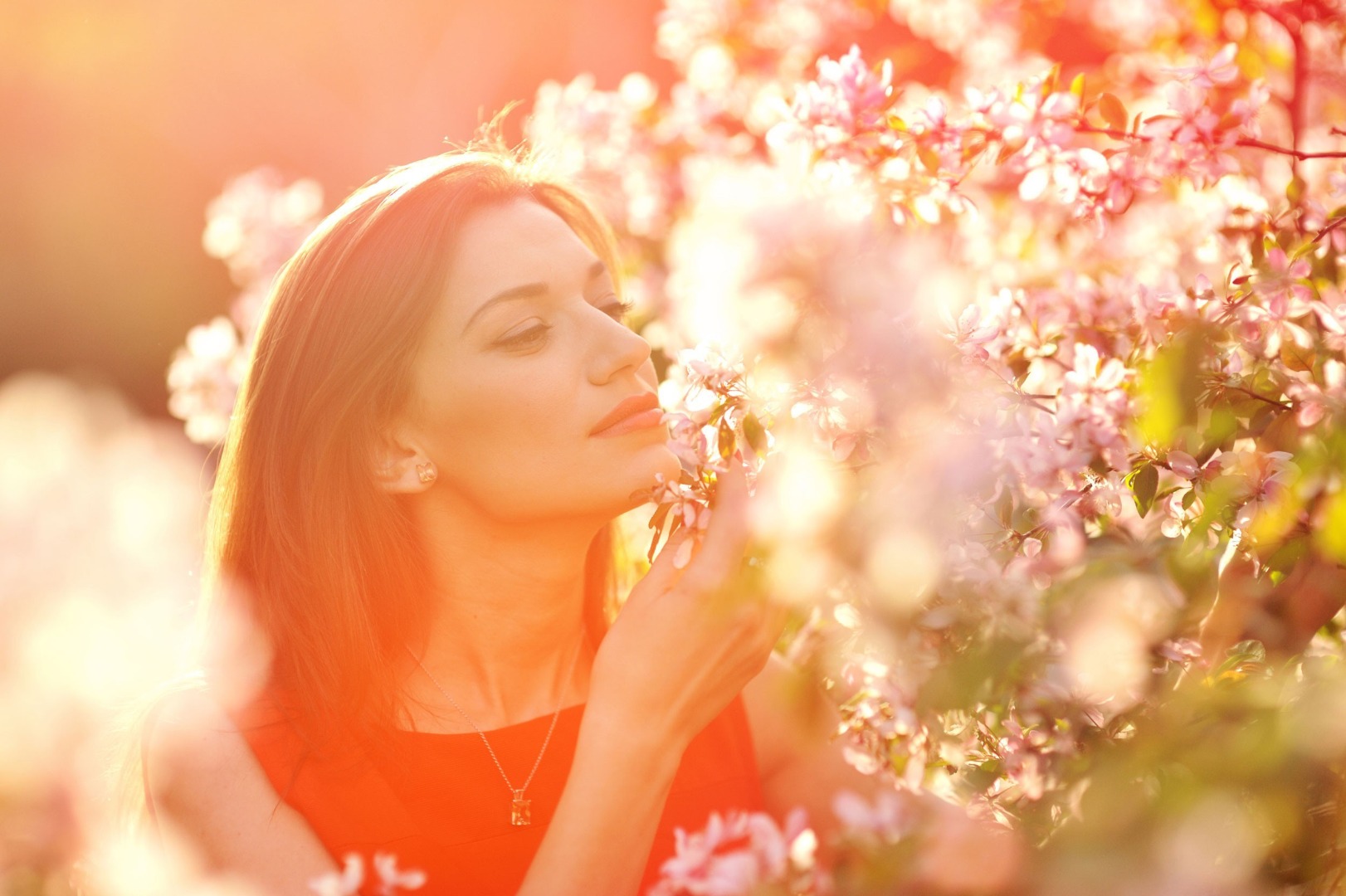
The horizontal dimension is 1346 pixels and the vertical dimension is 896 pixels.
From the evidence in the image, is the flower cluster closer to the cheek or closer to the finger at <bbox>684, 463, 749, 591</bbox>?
the finger at <bbox>684, 463, 749, 591</bbox>

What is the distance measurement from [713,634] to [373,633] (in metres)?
0.75

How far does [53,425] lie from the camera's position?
563cm

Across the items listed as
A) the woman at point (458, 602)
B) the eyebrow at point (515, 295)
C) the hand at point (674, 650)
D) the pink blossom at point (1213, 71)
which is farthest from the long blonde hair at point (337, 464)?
the pink blossom at point (1213, 71)

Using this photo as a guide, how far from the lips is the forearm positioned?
1.60ft

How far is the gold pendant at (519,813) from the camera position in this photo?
2.24m

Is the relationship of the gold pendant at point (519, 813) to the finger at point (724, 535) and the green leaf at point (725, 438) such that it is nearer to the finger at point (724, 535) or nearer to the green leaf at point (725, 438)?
the finger at point (724, 535)

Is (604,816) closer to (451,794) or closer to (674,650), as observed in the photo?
Result: (674,650)

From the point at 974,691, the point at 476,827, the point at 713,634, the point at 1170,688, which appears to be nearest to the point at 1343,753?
the point at 974,691

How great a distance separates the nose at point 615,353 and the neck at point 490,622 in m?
0.35

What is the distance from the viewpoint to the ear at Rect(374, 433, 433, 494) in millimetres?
2246

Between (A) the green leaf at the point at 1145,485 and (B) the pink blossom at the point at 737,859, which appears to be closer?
(B) the pink blossom at the point at 737,859

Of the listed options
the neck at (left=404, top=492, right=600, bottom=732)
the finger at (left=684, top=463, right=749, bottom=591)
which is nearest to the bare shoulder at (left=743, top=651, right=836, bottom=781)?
the neck at (left=404, top=492, right=600, bottom=732)

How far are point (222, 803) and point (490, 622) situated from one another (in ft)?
1.92

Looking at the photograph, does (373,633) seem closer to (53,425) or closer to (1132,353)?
(1132,353)
